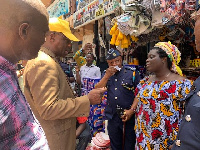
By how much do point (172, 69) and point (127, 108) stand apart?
1011 mm

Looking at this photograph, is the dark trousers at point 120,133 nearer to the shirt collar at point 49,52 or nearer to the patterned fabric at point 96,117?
the patterned fabric at point 96,117

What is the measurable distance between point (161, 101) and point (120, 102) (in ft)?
3.02

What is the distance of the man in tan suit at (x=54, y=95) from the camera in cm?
158

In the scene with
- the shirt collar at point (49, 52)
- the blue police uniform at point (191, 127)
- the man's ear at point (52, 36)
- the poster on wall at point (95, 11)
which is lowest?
the blue police uniform at point (191, 127)

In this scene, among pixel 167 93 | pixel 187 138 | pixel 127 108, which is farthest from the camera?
pixel 127 108

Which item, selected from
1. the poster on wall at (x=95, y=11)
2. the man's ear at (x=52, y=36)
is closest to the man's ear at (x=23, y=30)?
the man's ear at (x=52, y=36)

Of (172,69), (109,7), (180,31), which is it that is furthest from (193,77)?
(109,7)

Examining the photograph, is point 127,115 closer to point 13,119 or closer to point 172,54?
point 172,54

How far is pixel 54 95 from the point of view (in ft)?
5.19

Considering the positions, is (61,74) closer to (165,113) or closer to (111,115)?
(165,113)

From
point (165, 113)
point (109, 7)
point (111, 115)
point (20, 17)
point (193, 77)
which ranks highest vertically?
point (109, 7)

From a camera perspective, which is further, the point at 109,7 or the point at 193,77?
the point at 109,7

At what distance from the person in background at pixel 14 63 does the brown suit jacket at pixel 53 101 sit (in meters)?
0.71

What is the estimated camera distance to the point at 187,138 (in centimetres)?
121
